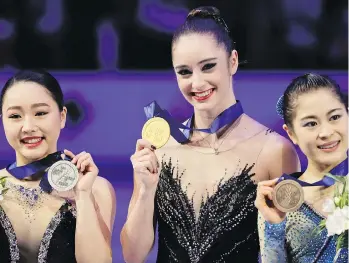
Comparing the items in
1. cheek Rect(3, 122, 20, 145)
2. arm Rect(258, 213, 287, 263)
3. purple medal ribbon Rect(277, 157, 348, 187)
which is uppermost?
cheek Rect(3, 122, 20, 145)

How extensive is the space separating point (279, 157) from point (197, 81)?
0.48 metres

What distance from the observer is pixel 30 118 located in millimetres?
3291

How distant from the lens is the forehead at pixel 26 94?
130 inches

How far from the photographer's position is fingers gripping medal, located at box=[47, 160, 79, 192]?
320cm

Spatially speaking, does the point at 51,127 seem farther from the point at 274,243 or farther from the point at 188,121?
the point at 274,243

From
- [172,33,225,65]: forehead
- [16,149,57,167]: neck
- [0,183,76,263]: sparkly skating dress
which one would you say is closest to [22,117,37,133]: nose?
[16,149,57,167]: neck

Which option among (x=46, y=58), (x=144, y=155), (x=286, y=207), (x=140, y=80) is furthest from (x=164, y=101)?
(x=286, y=207)

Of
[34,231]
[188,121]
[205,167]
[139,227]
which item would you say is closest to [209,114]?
[188,121]

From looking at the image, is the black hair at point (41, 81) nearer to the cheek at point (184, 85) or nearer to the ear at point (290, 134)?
the cheek at point (184, 85)

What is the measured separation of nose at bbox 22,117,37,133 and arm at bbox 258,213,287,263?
110 cm

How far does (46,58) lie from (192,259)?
118 cm

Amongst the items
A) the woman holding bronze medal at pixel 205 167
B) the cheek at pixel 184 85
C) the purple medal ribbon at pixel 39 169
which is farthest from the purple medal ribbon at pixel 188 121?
the purple medal ribbon at pixel 39 169

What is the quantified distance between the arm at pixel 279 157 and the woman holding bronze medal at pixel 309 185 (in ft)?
0.21

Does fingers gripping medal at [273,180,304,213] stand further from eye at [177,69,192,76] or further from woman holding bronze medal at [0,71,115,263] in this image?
woman holding bronze medal at [0,71,115,263]
